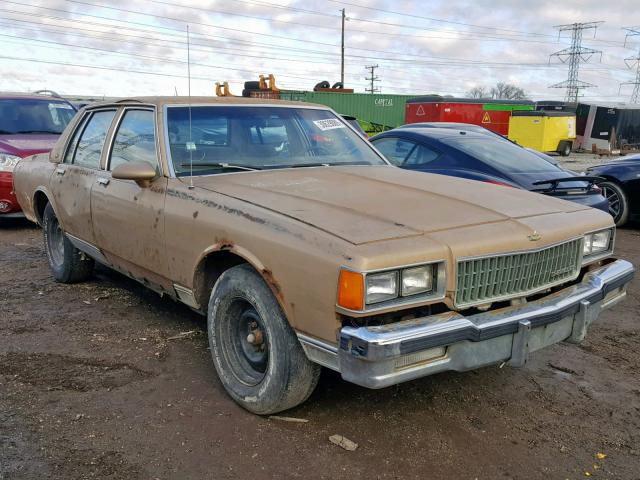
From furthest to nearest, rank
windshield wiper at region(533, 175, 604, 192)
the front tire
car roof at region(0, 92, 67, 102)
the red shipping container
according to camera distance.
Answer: the red shipping container, car roof at region(0, 92, 67, 102), windshield wiper at region(533, 175, 604, 192), the front tire

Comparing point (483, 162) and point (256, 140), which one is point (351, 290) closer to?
point (256, 140)

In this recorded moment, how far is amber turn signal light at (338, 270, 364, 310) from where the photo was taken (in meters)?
2.39

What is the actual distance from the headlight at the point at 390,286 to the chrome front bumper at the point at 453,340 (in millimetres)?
101

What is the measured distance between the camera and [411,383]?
3518 millimetres

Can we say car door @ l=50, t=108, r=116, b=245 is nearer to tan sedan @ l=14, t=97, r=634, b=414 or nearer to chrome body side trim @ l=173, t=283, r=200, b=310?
tan sedan @ l=14, t=97, r=634, b=414

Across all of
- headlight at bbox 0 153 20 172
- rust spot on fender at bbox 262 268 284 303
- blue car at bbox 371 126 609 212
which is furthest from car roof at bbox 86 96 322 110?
headlight at bbox 0 153 20 172

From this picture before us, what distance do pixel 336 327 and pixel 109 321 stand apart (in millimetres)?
2673

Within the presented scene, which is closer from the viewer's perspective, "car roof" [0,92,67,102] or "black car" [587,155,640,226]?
"black car" [587,155,640,226]

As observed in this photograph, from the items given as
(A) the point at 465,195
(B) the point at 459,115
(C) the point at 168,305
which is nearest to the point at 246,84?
(B) the point at 459,115

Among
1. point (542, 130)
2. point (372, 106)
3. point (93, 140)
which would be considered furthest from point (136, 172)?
point (372, 106)

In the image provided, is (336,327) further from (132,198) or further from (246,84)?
(246,84)

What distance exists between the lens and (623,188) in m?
8.50

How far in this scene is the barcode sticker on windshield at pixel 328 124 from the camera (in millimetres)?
4470

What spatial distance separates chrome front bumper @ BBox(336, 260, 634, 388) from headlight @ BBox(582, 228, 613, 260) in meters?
0.34
